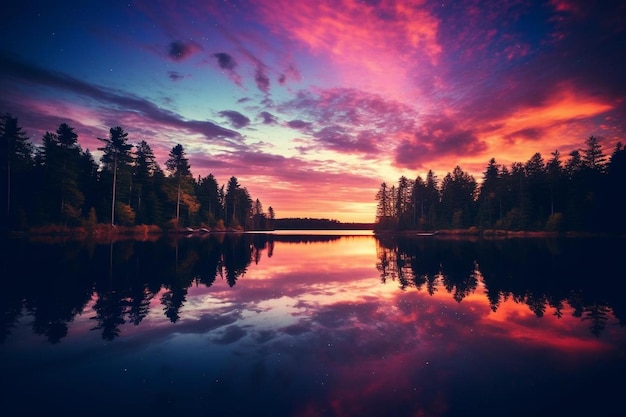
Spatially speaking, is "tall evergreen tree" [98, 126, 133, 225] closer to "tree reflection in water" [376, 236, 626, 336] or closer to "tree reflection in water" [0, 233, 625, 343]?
"tree reflection in water" [0, 233, 625, 343]

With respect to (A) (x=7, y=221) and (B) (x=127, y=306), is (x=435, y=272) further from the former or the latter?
(A) (x=7, y=221)

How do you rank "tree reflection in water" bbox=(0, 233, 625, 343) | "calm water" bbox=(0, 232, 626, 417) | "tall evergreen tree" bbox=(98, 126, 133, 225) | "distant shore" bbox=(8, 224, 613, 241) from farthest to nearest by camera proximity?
"tall evergreen tree" bbox=(98, 126, 133, 225)
"distant shore" bbox=(8, 224, 613, 241)
"tree reflection in water" bbox=(0, 233, 625, 343)
"calm water" bbox=(0, 232, 626, 417)

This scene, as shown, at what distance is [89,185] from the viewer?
5866cm

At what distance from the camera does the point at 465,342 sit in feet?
27.8

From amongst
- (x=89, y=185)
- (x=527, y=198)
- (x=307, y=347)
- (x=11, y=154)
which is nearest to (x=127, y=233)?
(x=89, y=185)

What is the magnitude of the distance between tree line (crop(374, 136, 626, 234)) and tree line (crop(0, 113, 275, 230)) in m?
69.4

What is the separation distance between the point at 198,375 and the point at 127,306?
6.89 metres

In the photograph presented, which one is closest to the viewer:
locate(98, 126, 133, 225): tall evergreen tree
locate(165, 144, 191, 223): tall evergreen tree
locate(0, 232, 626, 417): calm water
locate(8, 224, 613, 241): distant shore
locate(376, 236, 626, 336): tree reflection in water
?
locate(0, 232, 626, 417): calm water

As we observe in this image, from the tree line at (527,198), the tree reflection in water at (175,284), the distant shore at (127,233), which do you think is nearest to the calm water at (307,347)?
the tree reflection in water at (175,284)

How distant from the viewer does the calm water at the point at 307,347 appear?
5469 millimetres

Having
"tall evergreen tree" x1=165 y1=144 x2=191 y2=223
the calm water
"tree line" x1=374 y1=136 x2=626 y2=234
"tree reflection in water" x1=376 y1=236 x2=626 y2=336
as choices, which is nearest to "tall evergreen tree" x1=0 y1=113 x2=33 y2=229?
"tall evergreen tree" x1=165 y1=144 x2=191 y2=223

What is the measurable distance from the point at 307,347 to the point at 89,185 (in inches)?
2652

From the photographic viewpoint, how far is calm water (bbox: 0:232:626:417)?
17.9ft

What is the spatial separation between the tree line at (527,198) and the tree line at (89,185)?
69370 mm
